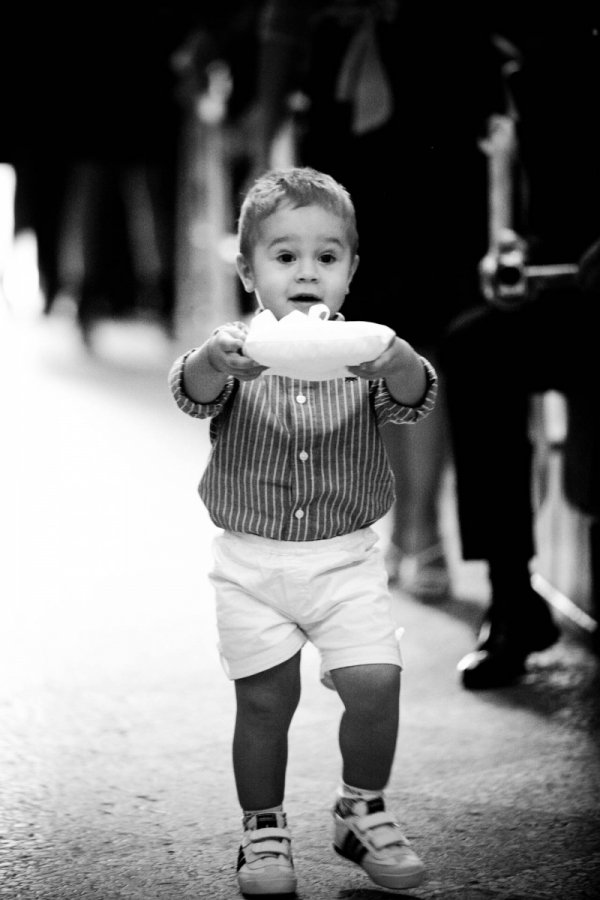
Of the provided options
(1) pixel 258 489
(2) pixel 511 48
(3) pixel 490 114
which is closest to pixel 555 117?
(3) pixel 490 114

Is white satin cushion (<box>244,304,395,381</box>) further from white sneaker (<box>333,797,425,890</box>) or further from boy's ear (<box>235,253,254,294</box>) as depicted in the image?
white sneaker (<box>333,797,425,890</box>)

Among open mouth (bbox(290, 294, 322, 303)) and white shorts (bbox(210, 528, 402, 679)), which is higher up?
open mouth (bbox(290, 294, 322, 303))

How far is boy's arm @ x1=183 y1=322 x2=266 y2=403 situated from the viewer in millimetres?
1167

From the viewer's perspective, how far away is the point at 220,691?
192 centimetres

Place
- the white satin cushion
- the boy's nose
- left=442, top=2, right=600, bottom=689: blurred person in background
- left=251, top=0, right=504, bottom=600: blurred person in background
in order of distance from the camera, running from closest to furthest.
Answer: the white satin cushion < the boy's nose < left=251, top=0, right=504, bottom=600: blurred person in background < left=442, top=2, right=600, bottom=689: blurred person in background

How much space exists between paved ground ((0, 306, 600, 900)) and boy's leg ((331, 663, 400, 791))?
12 cm

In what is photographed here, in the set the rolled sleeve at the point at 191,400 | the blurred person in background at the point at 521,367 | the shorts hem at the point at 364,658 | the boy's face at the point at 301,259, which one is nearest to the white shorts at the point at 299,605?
the shorts hem at the point at 364,658

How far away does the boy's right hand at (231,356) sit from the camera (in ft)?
3.82

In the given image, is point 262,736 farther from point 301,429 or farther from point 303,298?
point 303,298

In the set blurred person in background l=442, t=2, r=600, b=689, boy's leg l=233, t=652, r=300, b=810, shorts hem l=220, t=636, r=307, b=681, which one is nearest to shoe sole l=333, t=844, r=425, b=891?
boy's leg l=233, t=652, r=300, b=810

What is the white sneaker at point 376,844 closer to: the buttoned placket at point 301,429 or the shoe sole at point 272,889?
the shoe sole at point 272,889

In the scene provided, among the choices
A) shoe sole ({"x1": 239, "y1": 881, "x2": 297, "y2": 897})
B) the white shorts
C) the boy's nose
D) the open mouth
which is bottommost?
shoe sole ({"x1": 239, "y1": 881, "x2": 297, "y2": 897})

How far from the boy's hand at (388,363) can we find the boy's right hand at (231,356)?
9cm

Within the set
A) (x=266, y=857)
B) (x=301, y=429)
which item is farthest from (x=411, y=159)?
(x=266, y=857)
